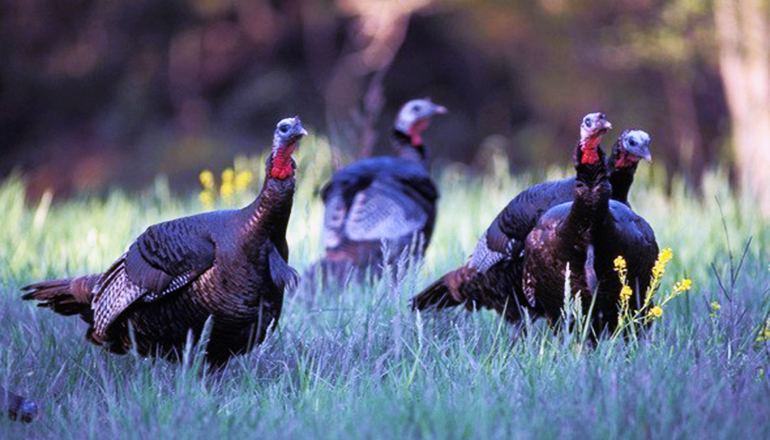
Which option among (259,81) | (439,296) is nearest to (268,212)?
(439,296)

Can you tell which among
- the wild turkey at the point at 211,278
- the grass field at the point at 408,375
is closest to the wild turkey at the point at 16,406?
the grass field at the point at 408,375

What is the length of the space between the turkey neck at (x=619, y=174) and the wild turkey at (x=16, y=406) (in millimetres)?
2566

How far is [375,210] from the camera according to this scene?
6.66 meters

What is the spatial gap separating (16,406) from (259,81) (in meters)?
11.8

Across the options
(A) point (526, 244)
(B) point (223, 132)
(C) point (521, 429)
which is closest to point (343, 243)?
(A) point (526, 244)

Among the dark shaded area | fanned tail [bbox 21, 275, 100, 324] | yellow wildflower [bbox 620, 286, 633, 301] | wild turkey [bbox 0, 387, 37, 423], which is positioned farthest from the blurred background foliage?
wild turkey [bbox 0, 387, 37, 423]

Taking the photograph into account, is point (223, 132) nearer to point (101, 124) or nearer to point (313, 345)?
point (101, 124)

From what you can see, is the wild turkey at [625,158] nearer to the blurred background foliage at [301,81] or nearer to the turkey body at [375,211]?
the turkey body at [375,211]

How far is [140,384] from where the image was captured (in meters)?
4.14

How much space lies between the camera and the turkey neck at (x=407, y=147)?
7.53 metres

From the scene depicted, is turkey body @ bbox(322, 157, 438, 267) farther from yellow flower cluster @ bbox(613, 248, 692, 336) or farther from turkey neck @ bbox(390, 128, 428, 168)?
yellow flower cluster @ bbox(613, 248, 692, 336)

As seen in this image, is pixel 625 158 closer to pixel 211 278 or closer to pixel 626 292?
pixel 626 292

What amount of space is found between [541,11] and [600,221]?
30.3ft

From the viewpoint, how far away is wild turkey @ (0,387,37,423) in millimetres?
3697
